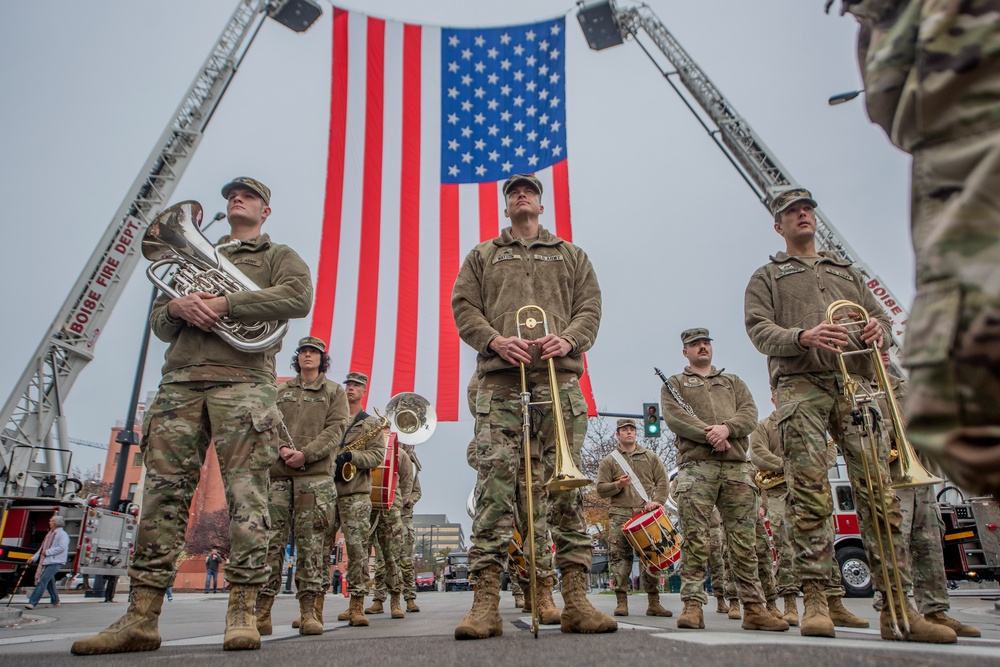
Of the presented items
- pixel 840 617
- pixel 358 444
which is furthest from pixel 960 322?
pixel 358 444

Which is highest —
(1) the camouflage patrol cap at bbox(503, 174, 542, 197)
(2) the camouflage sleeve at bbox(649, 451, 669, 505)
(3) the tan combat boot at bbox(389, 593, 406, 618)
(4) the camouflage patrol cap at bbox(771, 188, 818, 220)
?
(1) the camouflage patrol cap at bbox(503, 174, 542, 197)

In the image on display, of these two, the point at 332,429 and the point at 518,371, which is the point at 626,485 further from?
the point at 518,371

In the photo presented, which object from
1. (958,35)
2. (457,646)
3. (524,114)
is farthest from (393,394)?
(958,35)

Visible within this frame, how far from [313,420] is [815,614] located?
4.42m

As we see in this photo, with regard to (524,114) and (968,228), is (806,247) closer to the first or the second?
(968,228)

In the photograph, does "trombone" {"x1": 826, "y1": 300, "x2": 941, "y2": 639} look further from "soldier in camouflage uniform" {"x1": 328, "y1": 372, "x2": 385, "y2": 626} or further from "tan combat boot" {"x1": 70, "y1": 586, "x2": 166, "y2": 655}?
"soldier in camouflage uniform" {"x1": 328, "y1": 372, "x2": 385, "y2": 626}

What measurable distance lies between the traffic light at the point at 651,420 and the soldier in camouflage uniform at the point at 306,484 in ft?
37.7

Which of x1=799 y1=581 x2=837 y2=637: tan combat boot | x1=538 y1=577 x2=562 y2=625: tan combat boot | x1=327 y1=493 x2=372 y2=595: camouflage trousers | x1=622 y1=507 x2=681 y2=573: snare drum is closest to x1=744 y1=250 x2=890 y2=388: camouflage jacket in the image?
x1=799 y1=581 x2=837 y2=637: tan combat boot

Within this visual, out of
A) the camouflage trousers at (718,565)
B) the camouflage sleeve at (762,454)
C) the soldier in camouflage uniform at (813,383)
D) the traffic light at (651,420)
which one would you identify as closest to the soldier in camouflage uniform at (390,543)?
the camouflage trousers at (718,565)

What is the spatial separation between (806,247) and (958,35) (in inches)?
143

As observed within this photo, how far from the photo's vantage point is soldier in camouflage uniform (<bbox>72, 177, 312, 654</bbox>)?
11.6ft

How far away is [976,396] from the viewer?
3.69ft

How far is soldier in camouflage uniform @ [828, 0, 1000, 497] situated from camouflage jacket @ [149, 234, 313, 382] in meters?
3.44

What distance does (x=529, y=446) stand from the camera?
3883mm
